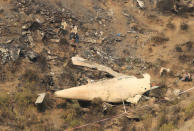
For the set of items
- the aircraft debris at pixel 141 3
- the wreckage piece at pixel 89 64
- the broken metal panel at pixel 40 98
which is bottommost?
the broken metal panel at pixel 40 98

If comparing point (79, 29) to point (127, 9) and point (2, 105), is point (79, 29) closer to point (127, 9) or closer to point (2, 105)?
point (127, 9)

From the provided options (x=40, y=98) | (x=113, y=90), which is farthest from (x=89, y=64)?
(x=40, y=98)

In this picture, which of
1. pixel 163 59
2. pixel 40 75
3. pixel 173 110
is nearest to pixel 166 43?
pixel 163 59

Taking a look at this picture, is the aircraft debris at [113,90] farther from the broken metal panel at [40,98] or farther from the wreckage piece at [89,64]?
the wreckage piece at [89,64]

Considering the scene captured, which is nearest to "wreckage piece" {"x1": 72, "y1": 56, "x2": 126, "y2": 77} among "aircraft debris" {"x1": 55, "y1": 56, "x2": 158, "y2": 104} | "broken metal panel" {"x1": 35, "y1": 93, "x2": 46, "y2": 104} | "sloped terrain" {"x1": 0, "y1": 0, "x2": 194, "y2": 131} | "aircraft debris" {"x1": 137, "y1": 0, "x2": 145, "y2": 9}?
"sloped terrain" {"x1": 0, "y1": 0, "x2": 194, "y2": 131}

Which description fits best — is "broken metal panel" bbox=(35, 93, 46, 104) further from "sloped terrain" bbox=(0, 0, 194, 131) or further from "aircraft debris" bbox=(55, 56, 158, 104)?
"aircraft debris" bbox=(55, 56, 158, 104)

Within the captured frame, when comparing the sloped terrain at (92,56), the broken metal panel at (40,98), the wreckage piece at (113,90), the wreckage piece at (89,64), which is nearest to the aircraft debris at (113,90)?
the wreckage piece at (113,90)

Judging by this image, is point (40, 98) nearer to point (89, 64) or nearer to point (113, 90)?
point (113, 90)
